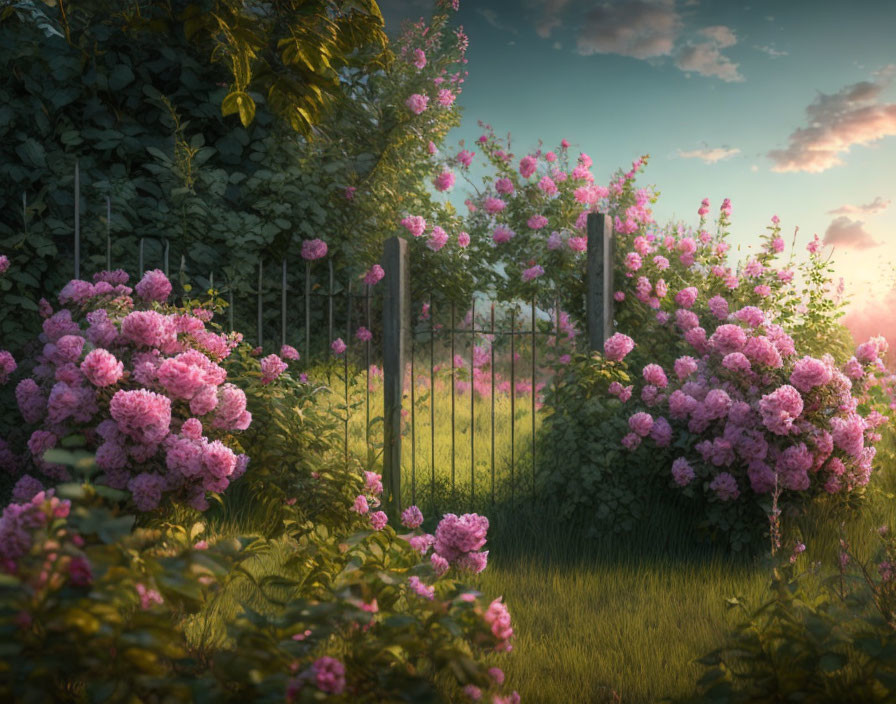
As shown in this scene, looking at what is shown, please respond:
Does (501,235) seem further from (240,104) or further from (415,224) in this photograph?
(240,104)

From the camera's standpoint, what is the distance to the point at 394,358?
5.14 meters

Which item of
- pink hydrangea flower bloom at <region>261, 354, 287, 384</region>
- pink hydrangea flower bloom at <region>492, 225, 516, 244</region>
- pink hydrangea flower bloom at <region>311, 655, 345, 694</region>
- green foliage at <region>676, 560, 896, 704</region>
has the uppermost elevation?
pink hydrangea flower bloom at <region>492, 225, 516, 244</region>

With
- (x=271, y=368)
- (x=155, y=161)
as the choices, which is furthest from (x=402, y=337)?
(x=155, y=161)

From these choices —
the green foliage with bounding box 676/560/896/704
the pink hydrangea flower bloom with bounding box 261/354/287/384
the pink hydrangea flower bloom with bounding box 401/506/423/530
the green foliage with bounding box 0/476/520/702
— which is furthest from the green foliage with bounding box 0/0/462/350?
the green foliage with bounding box 676/560/896/704

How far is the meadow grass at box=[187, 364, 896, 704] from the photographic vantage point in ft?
9.16

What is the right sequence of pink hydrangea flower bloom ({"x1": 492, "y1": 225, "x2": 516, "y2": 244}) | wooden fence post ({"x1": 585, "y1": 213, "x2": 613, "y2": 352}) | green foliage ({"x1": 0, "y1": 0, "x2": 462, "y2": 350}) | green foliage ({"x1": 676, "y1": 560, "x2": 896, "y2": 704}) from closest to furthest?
green foliage ({"x1": 676, "y1": 560, "x2": 896, "y2": 704}) → green foliage ({"x1": 0, "y1": 0, "x2": 462, "y2": 350}) → wooden fence post ({"x1": 585, "y1": 213, "x2": 613, "y2": 352}) → pink hydrangea flower bloom ({"x1": 492, "y1": 225, "x2": 516, "y2": 244})

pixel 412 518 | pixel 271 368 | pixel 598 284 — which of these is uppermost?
pixel 598 284

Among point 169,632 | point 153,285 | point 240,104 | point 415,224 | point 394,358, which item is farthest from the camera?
point 415,224

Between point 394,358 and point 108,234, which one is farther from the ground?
point 108,234

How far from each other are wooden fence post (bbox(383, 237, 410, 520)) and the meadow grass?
0.29 metres

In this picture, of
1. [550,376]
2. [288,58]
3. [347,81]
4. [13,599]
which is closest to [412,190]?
[347,81]

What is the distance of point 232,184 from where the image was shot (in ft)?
19.6

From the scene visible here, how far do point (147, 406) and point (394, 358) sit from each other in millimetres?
2283

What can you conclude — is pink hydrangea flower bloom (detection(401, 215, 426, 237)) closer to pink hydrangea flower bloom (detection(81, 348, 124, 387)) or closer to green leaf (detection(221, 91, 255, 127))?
green leaf (detection(221, 91, 255, 127))
